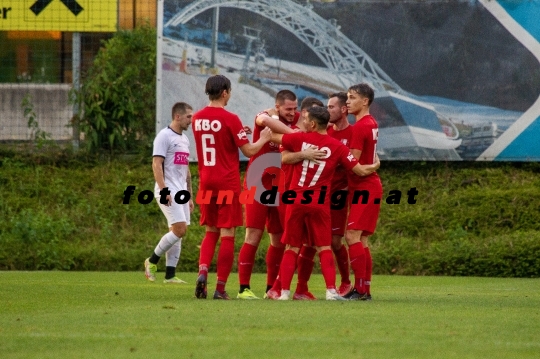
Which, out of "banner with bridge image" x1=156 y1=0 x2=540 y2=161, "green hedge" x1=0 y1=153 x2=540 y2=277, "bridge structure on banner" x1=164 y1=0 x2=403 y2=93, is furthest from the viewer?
"bridge structure on banner" x1=164 y1=0 x2=403 y2=93

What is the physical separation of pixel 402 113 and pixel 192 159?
387cm

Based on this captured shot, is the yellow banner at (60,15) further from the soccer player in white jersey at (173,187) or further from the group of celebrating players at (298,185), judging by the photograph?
the group of celebrating players at (298,185)

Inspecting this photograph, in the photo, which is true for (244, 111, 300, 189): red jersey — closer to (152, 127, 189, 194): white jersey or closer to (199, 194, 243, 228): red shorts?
(199, 194, 243, 228): red shorts

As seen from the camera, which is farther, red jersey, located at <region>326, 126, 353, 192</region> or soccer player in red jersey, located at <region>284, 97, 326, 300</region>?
red jersey, located at <region>326, 126, 353, 192</region>

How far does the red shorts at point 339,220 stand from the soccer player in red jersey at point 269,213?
21.7 inches

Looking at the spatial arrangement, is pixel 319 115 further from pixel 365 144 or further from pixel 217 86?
pixel 217 86

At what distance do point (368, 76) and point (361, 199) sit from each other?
8.77 m

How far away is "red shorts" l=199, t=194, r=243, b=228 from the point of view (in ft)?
33.0

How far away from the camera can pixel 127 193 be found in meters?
18.5

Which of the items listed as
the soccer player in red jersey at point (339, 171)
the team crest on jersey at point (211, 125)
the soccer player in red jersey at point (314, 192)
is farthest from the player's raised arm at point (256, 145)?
the soccer player in red jersey at point (339, 171)

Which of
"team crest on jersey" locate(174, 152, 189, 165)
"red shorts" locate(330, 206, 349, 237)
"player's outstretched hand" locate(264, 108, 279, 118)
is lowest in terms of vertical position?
"red shorts" locate(330, 206, 349, 237)

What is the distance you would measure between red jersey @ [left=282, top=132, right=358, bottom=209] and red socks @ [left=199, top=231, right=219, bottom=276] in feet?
3.18

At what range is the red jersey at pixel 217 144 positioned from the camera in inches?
395

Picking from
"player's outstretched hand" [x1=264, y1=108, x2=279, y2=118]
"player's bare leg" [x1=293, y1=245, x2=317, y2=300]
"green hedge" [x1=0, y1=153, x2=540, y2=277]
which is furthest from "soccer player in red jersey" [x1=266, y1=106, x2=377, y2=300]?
"green hedge" [x1=0, y1=153, x2=540, y2=277]
